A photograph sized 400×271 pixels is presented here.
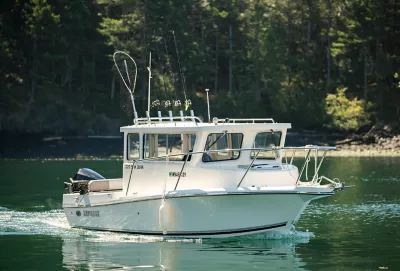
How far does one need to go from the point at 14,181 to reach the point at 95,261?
24.7m

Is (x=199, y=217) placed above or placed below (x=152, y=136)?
below

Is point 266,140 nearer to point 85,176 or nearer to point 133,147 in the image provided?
point 133,147

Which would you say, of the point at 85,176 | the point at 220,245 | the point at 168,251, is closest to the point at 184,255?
the point at 168,251

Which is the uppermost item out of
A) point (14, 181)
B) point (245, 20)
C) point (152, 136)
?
point (245, 20)

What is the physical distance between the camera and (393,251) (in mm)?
24172

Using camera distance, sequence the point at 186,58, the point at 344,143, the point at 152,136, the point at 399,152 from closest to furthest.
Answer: the point at 152,136 → the point at 399,152 → the point at 344,143 → the point at 186,58

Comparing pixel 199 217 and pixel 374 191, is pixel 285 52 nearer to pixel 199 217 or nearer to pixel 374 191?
pixel 374 191

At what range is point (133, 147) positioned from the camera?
2678 cm

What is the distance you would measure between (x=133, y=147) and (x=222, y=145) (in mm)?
2757

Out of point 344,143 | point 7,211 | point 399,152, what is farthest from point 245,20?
point 7,211

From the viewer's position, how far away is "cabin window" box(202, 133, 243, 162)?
2536 cm

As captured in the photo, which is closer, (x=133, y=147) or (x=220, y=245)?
(x=220, y=245)

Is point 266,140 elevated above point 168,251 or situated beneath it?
elevated above

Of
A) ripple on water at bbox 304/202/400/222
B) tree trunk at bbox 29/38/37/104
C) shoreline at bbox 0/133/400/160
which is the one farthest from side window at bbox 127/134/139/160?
tree trunk at bbox 29/38/37/104
